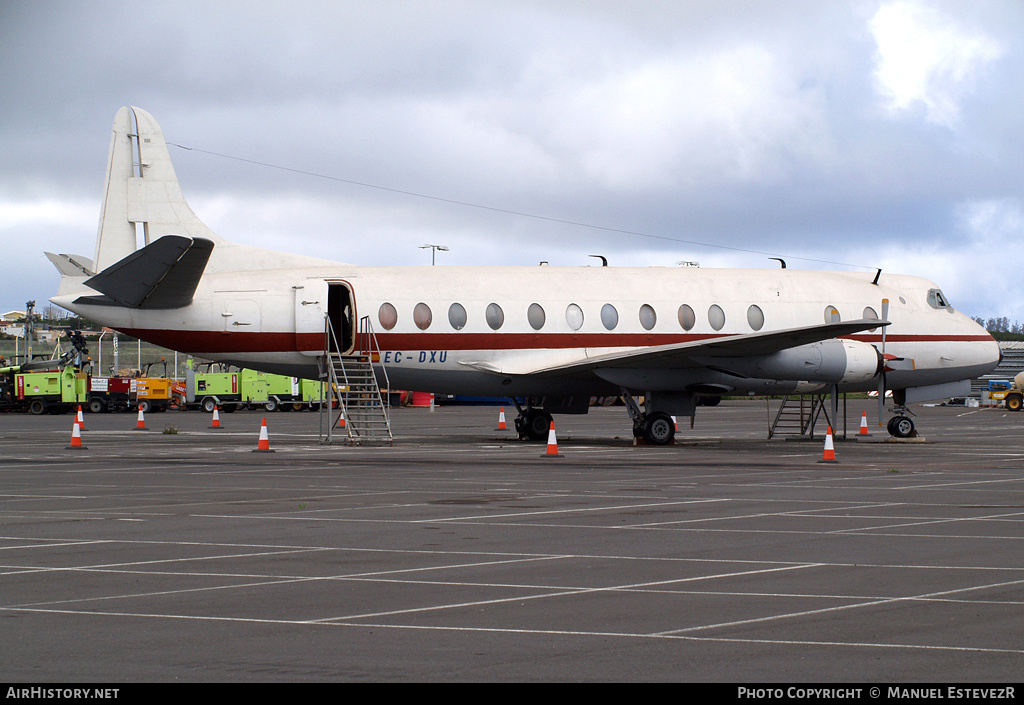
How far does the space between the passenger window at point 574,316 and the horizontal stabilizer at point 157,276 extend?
8.81m

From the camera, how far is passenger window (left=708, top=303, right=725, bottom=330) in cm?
2681

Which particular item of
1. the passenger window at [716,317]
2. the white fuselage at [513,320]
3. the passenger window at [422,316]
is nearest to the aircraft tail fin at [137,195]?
the white fuselage at [513,320]

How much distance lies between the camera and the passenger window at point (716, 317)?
88.0ft

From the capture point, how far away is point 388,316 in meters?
25.0

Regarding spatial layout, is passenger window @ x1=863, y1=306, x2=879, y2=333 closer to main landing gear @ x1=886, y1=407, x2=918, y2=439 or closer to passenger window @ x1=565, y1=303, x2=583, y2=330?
main landing gear @ x1=886, y1=407, x2=918, y2=439

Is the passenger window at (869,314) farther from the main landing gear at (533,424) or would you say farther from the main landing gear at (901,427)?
the main landing gear at (533,424)

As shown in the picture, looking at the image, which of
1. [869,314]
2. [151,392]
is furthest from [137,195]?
[151,392]

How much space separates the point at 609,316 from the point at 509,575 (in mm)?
18210

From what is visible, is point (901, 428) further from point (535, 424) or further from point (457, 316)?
point (457, 316)

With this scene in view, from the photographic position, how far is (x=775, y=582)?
8.02 m

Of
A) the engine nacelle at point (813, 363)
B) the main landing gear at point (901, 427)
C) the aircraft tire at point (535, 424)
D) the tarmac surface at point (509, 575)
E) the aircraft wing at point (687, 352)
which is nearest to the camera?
the tarmac surface at point (509, 575)

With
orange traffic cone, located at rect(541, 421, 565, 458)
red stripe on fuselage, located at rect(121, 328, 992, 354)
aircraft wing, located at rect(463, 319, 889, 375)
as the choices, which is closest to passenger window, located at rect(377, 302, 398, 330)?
red stripe on fuselage, located at rect(121, 328, 992, 354)

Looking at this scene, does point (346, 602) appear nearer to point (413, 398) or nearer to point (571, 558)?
point (571, 558)

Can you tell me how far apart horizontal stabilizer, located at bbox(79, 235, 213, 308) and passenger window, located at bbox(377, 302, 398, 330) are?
4.31 m
